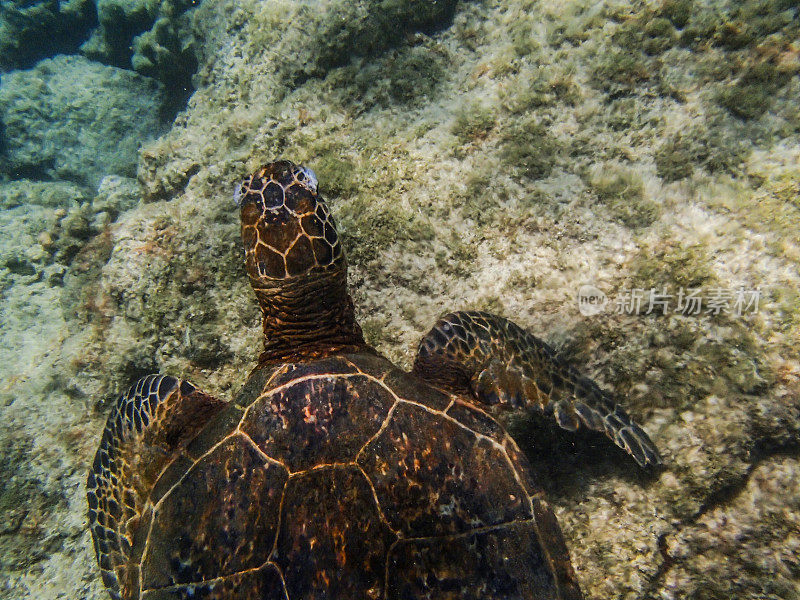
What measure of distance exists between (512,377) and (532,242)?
948mm

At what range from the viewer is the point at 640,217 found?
2.40m

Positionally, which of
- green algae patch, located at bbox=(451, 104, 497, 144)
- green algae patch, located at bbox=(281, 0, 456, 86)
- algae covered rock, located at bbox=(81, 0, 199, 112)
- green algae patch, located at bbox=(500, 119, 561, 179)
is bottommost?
green algae patch, located at bbox=(500, 119, 561, 179)

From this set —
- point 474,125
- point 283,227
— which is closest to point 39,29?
point 283,227

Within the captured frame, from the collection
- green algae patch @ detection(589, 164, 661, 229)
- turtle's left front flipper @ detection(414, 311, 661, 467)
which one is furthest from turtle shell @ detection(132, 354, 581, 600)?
green algae patch @ detection(589, 164, 661, 229)

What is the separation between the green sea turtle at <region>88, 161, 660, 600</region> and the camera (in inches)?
58.7

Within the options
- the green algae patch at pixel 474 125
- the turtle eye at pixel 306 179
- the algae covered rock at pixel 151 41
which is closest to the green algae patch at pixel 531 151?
the green algae patch at pixel 474 125

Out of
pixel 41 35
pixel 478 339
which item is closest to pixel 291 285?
pixel 478 339

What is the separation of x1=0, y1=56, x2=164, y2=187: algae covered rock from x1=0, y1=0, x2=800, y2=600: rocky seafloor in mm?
4214

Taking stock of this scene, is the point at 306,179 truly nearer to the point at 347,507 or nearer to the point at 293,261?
the point at 293,261

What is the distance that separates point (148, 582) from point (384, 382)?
1.33m

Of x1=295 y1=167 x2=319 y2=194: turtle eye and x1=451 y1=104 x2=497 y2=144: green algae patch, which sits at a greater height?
x1=451 y1=104 x2=497 y2=144: green algae patch

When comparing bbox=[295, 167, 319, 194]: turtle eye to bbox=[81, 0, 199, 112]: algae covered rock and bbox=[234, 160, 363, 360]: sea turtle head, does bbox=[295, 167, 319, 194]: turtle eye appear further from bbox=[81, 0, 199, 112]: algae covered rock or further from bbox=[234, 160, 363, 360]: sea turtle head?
bbox=[81, 0, 199, 112]: algae covered rock

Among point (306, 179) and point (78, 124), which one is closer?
point (306, 179)

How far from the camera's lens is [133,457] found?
225cm
